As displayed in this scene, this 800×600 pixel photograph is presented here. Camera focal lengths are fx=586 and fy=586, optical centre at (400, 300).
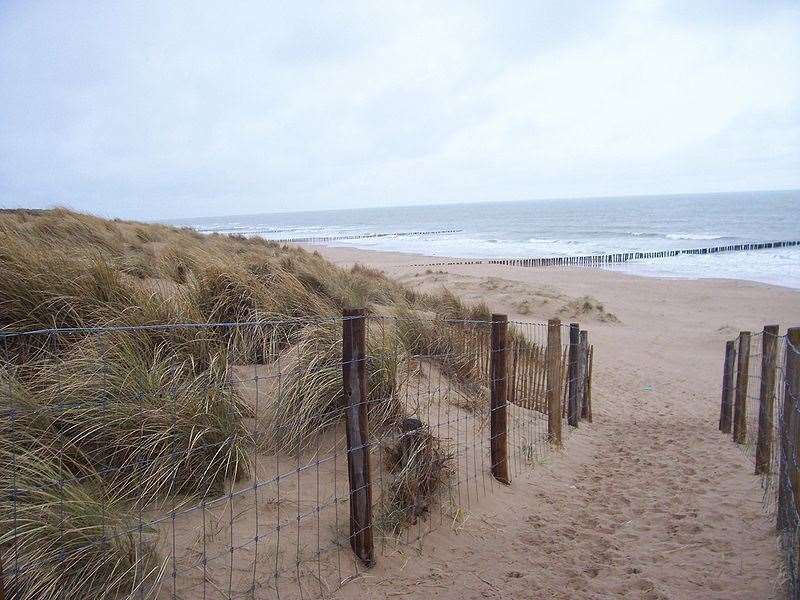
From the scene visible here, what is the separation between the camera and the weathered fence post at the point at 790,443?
376cm

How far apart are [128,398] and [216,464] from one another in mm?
794

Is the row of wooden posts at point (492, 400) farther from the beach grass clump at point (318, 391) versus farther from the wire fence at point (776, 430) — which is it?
the wire fence at point (776, 430)

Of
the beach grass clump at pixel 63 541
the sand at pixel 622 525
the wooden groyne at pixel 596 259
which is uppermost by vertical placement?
the beach grass clump at pixel 63 541

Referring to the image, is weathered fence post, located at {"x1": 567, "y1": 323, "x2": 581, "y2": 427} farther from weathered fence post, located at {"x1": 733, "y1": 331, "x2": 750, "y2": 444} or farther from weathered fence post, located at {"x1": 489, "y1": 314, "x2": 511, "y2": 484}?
weathered fence post, located at {"x1": 489, "y1": 314, "x2": 511, "y2": 484}

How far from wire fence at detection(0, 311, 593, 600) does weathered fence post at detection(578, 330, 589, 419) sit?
8.88 feet

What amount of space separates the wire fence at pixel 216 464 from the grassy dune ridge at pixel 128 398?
0.02 meters

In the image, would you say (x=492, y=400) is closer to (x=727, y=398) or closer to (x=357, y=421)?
(x=357, y=421)

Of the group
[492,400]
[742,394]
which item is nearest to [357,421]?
[492,400]

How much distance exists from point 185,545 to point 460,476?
253 cm

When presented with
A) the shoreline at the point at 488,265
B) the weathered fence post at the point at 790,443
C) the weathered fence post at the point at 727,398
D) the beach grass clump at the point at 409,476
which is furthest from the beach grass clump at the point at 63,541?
the shoreline at the point at 488,265

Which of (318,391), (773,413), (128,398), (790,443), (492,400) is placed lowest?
(773,413)

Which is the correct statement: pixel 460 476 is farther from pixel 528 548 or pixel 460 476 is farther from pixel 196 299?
pixel 196 299

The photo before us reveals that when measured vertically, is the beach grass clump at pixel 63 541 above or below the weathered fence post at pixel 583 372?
above

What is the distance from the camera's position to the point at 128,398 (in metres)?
4.20
